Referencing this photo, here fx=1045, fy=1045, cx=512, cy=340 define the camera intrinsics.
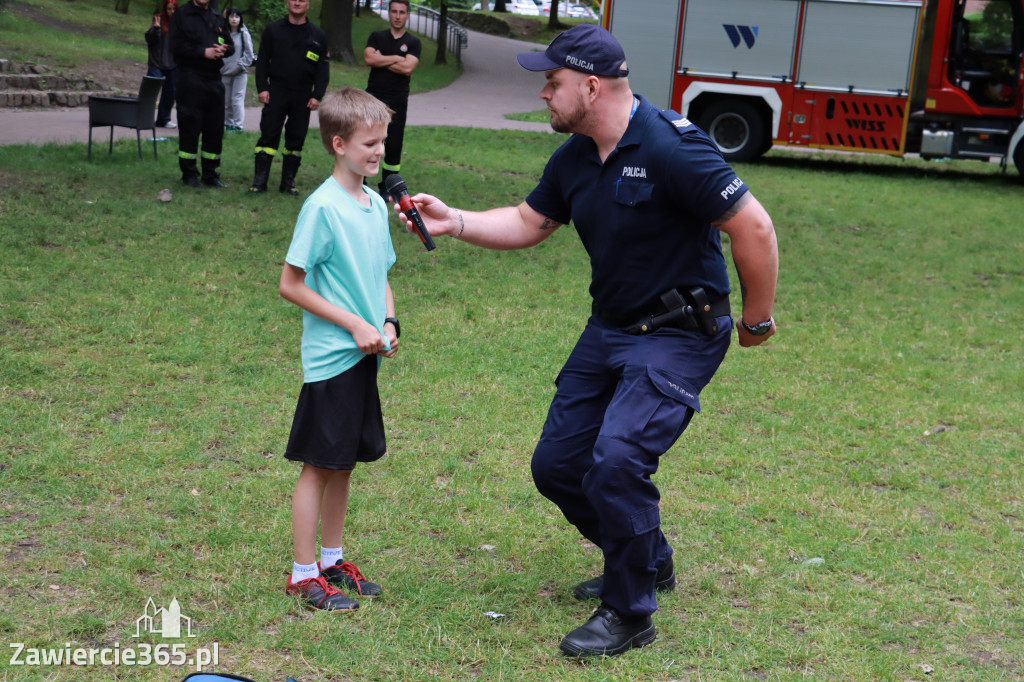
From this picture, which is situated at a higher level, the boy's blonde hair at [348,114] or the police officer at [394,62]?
the police officer at [394,62]

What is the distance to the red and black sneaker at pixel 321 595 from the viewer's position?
3.59 meters

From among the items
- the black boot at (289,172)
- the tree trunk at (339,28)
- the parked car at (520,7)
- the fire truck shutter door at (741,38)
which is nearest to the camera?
the black boot at (289,172)

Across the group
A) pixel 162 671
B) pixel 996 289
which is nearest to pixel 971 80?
pixel 996 289

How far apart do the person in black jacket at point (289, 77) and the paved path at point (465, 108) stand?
3.05 m

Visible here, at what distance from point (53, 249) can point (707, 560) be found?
606cm

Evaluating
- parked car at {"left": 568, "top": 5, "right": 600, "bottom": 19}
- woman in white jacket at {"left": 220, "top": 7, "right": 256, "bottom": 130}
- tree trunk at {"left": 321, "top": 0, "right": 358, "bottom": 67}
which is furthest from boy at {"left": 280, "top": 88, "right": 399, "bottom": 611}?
parked car at {"left": 568, "top": 5, "right": 600, "bottom": 19}

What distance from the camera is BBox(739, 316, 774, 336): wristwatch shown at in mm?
3719

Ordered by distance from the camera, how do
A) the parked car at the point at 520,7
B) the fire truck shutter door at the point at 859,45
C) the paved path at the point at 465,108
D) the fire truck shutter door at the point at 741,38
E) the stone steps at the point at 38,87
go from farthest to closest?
the parked car at the point at 520,7, the fire truck shutter door at the point at 741,38, the fire truck shutter door at the point at 859,45, the stone steps at the point at 38,87, the paved path at the point at 465,108

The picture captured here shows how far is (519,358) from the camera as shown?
6.76m

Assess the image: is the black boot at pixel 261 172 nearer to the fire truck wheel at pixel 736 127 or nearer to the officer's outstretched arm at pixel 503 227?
the officer's outstretched arm at pixel 503 227

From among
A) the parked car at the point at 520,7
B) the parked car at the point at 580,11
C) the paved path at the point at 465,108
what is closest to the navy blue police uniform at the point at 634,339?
the paved path at the point at 465,108

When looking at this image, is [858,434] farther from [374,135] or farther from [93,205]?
[93,205]

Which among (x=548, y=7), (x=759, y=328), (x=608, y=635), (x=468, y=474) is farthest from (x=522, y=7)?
(x=608, y=635)

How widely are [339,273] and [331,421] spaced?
50 centimetres
